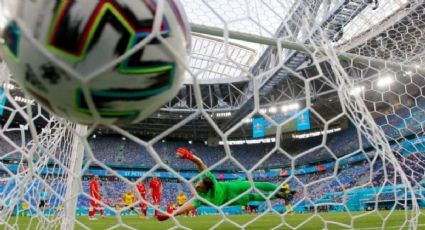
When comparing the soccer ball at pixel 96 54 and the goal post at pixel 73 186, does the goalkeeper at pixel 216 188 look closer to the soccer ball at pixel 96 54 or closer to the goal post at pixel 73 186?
the goal post at pixel 73 186

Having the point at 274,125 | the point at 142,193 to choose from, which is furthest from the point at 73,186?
the point at 142,193

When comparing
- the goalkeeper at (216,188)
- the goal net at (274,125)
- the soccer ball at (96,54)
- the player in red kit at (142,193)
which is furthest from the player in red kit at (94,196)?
the goalkeeper at (216,188)

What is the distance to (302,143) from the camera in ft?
77.5

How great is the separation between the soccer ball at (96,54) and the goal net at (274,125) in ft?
0.41

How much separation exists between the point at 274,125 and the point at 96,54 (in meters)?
0.83

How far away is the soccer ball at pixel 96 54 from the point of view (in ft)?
3.14

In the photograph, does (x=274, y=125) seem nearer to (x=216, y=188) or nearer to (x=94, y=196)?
(x=216, y=188)

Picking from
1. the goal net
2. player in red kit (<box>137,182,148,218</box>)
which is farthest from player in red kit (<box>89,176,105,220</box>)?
player in red kit (<box>137,182,148,218</box>)

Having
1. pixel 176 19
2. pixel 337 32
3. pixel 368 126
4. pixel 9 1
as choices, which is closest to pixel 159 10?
pixel 176 19

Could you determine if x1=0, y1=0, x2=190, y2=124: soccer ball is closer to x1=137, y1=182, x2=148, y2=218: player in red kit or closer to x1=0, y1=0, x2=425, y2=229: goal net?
x1=0, y1=0, x2=425, y2=229: goal net

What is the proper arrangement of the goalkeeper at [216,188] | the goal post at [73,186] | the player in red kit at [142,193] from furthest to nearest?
1. the goalkeeper at [216,188]
2. the goal post at [73,186]
3. the player in red kit at [142,193]

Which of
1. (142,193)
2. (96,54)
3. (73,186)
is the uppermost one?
(96,54)

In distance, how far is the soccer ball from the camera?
0.96 meters

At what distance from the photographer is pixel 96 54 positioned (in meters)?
0.97
